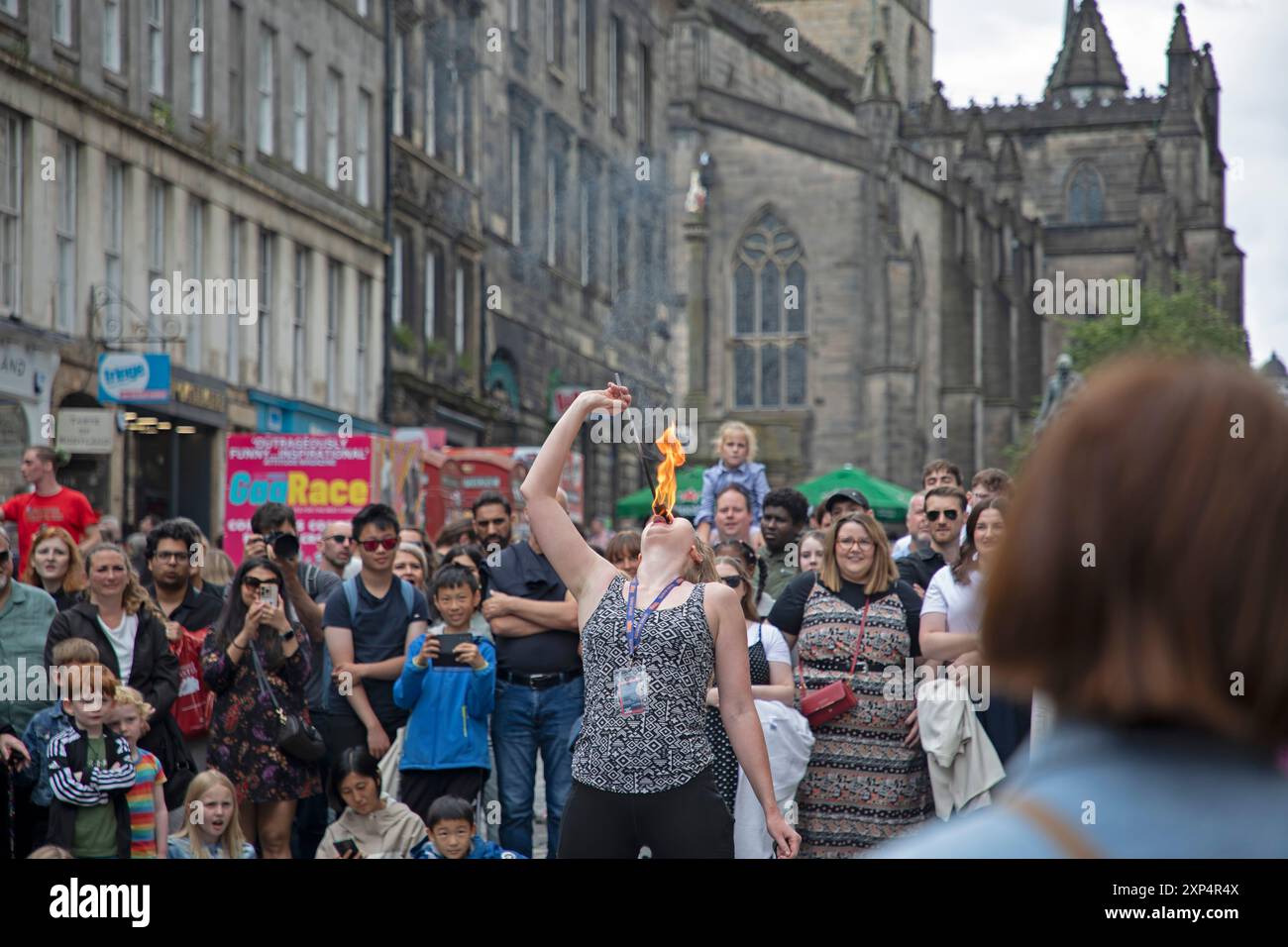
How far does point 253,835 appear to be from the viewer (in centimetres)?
967

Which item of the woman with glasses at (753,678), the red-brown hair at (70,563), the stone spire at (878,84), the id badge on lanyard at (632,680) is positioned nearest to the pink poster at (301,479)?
the red-brown hair at (70,563)

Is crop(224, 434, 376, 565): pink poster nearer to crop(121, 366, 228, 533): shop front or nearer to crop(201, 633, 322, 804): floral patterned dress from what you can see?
crop(121, 366, 228, 533): shop front

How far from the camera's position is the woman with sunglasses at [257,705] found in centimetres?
958

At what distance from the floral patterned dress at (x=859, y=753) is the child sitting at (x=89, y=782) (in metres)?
2.86

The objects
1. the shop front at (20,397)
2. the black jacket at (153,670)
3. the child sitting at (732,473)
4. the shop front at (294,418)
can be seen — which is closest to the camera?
the black jacket at (153,670)

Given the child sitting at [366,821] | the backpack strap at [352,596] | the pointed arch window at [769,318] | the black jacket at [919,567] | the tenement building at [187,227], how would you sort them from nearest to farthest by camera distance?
the child sitting at [366,821] → the black jacket at [919,567] → the backpack strap at [352,596] → the tenement building at [187,227] → the pointed arch window at [769,318]

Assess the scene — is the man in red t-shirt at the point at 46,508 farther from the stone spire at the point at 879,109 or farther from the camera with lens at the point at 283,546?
the stone spire at the point at 879,109

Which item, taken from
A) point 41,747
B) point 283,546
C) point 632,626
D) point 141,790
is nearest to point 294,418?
point 283,546

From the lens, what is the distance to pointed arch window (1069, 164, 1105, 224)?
85.2m

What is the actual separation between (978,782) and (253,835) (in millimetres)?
3547

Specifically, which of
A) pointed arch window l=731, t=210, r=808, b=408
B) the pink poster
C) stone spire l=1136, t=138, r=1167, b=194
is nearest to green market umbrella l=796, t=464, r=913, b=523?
the pink poster

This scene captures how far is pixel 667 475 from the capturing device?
6457 mm

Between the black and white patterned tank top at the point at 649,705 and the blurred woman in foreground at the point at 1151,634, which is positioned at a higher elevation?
the blurred woman in foreground at the point at 1151,634

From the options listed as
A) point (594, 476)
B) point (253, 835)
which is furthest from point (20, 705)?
point (594, 476)
